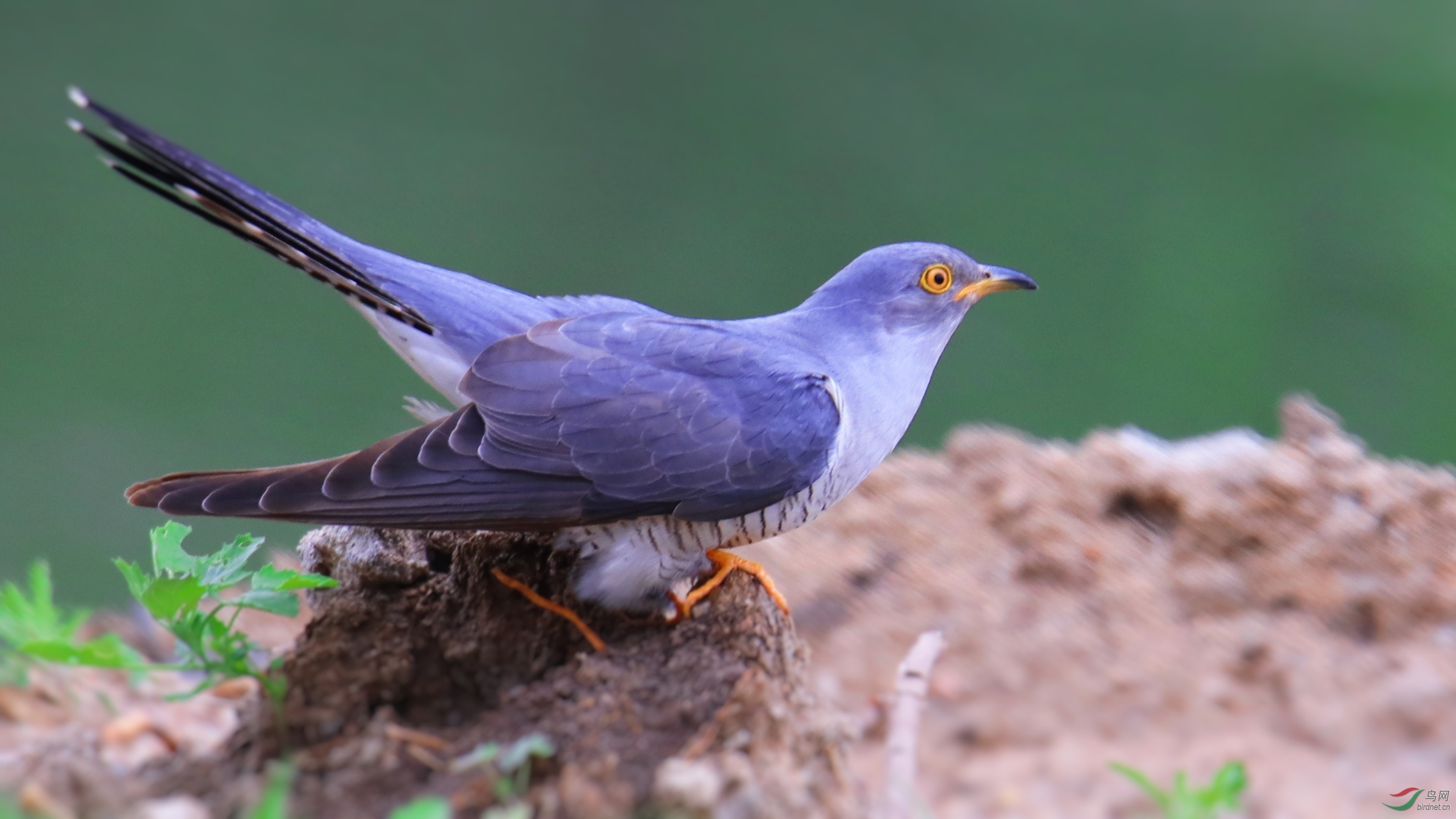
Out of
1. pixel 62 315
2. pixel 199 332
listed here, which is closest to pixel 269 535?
pixel 199 332

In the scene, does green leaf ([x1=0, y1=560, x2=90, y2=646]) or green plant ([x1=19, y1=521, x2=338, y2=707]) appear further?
green leaf ([x1=0, y1=560, x2=90, y2=646])

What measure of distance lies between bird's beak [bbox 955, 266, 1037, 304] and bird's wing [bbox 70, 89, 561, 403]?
97 centimetres

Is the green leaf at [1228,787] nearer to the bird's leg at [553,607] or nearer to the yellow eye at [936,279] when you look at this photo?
the bird's leg at [553,607]

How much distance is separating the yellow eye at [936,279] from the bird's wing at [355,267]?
0.85m

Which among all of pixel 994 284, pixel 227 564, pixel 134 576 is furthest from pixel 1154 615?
pixel 134 576

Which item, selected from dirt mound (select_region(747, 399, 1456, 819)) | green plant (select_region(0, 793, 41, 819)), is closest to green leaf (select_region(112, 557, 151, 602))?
green plant (select_region(0, 793, 41, 819))

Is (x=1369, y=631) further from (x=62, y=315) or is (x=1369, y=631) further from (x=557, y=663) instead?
(x=62, y=315)

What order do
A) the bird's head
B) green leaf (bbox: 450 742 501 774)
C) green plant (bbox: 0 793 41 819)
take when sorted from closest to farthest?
green plant (bbox: 0 793 41 819), green leaf (bbox: 450 742 501 774), the bird's head

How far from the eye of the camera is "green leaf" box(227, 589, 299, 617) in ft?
6.47

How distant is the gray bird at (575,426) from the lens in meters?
2.23

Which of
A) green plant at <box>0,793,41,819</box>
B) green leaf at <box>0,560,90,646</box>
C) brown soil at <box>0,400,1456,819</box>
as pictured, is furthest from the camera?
green leaf at <box>0,560,90,646</box>

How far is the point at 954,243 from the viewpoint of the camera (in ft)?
19.7

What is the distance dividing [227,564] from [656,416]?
827 millimetres

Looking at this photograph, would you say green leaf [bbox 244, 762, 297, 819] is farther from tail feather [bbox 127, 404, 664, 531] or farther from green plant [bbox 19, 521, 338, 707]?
tail feather [bbox 127, 404, 664, 531]
